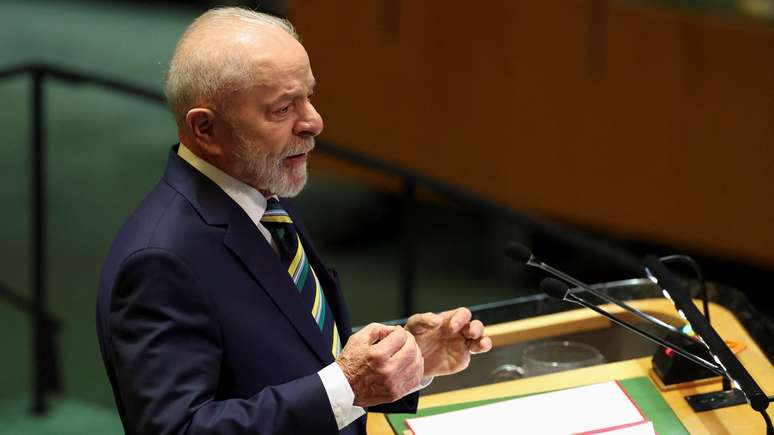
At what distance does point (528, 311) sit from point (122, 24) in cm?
641

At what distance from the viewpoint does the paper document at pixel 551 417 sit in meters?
2.07

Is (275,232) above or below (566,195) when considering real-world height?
above

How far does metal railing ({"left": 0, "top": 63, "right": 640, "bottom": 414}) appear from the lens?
3.67m

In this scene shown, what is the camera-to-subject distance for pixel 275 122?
1.93m

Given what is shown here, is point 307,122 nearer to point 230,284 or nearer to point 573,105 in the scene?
point 230,284

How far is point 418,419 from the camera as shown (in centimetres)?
213

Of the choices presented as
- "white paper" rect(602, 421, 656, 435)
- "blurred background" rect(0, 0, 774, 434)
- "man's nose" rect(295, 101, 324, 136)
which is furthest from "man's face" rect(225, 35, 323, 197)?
"blurred background" rect(0, 0, 774, 434)

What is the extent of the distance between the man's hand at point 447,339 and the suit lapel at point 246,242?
225mm

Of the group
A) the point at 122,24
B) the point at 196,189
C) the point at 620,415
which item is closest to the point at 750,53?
the point at 620,415

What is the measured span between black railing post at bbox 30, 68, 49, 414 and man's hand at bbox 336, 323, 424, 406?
101 inches

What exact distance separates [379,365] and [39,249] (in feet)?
9.00

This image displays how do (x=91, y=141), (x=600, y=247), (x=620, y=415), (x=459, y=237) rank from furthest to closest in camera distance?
(x=91, y=141) < (x=459, y=237) < (x=600, y=247) < (x=620, y=415)

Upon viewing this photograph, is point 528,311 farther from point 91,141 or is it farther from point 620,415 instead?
point 91,141

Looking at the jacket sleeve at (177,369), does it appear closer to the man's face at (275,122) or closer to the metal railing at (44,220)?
the man's face at (275,122)
